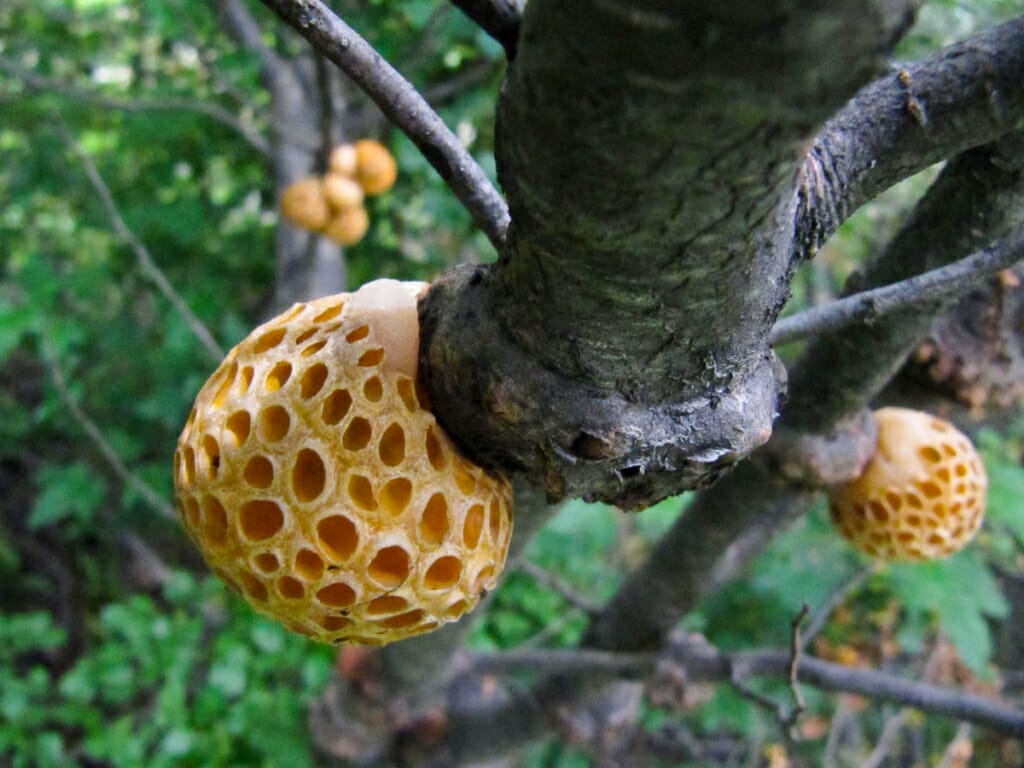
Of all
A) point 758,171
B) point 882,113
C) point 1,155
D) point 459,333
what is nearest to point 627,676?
point 459,333

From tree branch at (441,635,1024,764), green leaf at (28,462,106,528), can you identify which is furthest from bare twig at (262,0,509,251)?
green leaf at (28,462,106,528)

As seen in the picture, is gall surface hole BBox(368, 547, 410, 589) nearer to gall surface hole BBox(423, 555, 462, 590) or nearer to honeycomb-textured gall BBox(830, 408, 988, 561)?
gall surface hole BBox(423, 555, 462, 590)

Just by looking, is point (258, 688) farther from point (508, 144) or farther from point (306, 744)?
point (508, 144)

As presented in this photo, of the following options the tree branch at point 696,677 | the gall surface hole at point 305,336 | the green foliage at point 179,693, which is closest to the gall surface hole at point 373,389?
the gall surface hole at point 305,336

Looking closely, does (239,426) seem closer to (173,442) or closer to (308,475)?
(308,475)

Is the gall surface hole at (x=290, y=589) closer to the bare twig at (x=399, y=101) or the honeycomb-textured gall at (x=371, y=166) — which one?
the bare twig at (x=399, y=101)
